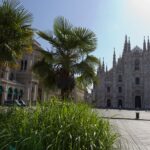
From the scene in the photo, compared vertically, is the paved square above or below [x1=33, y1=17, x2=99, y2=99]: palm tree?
below

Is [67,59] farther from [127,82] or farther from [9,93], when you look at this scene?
[127,82]

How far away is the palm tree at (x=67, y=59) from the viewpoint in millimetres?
13219

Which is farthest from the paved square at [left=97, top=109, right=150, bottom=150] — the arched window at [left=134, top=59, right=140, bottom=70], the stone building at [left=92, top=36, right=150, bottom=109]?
the arched window at [left=134, top=59, right=140, bottom=70]

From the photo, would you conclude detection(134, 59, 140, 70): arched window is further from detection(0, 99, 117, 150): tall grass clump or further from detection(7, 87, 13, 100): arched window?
detection(0, 99, 117, 150): tall grass clump

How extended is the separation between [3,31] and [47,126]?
18.1 feet

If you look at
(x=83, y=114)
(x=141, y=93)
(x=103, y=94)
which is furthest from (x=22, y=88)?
(x=83, y=114)

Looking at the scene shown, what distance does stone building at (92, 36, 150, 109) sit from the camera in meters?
77.6

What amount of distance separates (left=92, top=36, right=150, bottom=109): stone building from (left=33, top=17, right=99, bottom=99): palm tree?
63386mm

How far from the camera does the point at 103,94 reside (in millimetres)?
79812

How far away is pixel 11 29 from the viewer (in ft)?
31.4

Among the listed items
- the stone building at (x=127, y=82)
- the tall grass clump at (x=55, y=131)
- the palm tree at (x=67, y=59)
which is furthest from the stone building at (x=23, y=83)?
the tall grass clump at (x=55, y=131)

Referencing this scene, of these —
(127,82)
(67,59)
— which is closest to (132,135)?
(67,59)

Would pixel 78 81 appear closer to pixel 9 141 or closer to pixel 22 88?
pixel 9 141

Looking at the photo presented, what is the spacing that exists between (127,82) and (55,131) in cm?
7605
